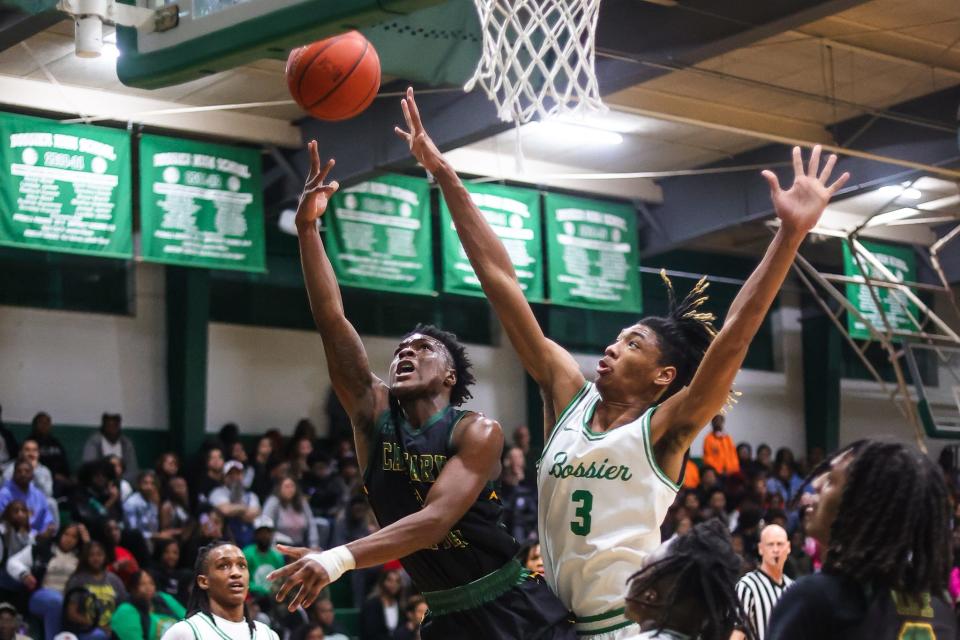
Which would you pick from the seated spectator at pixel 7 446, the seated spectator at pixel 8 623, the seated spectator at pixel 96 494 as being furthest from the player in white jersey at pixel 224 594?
the seated spectator at pixel 7 446

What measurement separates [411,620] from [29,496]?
343cm

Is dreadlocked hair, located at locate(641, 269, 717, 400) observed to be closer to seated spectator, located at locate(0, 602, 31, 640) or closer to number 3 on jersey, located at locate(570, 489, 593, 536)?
number 3 on jersey, located at locate(570, 489, 593, 536)

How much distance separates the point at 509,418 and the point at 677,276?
3104 millimetres

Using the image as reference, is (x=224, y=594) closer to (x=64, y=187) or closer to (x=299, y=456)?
(x=64, y=187)

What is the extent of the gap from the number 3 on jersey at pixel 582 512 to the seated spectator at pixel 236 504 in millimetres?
8933

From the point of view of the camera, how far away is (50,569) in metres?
11.3

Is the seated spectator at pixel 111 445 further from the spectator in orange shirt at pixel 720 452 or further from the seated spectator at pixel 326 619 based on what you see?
the spectator in orange shirt at pixel 720 452

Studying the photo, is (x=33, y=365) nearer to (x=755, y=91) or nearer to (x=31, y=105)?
(x=31, y=105)

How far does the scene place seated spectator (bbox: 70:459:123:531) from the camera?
12.4 metres

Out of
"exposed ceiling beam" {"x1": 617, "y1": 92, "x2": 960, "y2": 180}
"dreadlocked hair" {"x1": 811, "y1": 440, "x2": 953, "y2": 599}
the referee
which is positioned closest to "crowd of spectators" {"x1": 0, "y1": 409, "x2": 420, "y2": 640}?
"exposed ceiling beam" {"x1": 617, "y1": 92, "x2": 960, "y2": 180}

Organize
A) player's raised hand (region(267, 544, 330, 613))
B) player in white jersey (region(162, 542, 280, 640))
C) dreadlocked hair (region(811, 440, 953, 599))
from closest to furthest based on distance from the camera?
dreadlocked hair (region(811, 440, 953, 599)) → player's raised hand (region(267, 544, 330, 613)) → player in white jersey (region(162, 542, 280, 640))

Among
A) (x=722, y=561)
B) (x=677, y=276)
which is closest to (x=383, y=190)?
(x=677, y=276)

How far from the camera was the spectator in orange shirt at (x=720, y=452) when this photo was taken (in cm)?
1755

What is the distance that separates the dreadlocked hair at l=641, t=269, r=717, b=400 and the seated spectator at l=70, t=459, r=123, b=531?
27.5ft
